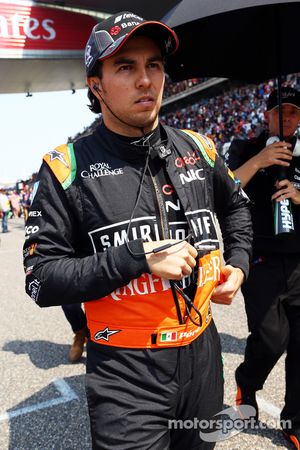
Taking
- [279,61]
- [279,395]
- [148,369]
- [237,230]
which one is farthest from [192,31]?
[279,395]

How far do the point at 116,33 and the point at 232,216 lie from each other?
2.86 feet

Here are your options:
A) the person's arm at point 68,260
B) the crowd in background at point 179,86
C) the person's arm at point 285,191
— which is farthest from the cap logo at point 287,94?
the crowd in background at point 179,86

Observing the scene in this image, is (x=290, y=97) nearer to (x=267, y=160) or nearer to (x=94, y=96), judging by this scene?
(x=267, y=160)

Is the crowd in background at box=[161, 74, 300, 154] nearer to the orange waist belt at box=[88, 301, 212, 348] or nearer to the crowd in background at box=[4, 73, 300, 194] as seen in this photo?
the crowd in background at box=[4, 73, 300, 194]

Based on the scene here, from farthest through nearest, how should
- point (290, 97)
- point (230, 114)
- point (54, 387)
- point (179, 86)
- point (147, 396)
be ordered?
point (179, 86), point (230, 114), point (54, 387), point (290, 97), point (147, 396)

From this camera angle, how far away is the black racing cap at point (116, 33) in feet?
4.34

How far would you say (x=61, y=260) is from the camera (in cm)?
133

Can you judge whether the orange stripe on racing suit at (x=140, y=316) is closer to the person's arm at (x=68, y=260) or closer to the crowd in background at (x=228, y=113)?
the person's arm at (x=68, y=260)

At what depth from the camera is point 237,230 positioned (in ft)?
5.79

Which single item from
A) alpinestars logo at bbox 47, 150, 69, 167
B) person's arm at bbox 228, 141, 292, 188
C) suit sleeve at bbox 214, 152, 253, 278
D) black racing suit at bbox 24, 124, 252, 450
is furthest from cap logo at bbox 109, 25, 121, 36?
person's arm at bbox 228, 141, 292, 188

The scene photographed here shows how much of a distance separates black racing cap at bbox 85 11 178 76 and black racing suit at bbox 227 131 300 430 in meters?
1.22

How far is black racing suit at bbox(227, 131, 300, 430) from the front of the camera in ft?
7.70

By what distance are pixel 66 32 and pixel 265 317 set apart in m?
17.7

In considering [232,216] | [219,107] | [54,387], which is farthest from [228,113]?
[232,216]
